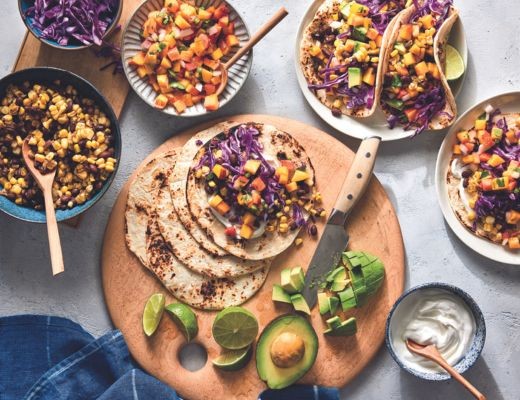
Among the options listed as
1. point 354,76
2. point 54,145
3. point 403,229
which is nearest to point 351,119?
point 354,76

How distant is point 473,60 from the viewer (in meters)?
5.21

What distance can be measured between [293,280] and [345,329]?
512 millimetres

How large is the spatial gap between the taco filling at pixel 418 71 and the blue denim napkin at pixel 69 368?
6.96ft

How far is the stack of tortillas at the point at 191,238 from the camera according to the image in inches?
193

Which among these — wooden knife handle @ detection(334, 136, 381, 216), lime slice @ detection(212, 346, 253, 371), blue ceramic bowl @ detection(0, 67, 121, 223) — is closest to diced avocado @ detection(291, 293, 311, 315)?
lime slice @ detection(212, 346, 253, 371)

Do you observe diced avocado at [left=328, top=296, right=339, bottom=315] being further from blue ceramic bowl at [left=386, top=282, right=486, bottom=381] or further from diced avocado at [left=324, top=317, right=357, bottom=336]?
blue ceramic bowl at [left=386, top=282, right=486, bottom=381]

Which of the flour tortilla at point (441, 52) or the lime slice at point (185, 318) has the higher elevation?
the flour tortilla at point (441, 52)

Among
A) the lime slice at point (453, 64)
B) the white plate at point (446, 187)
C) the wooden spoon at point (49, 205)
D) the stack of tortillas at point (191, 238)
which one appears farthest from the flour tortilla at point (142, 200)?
the lime slice at point (453, 64)

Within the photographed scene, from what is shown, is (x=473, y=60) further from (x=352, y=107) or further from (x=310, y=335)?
(x=310, y=335)

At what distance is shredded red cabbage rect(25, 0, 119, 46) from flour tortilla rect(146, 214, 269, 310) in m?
1.37

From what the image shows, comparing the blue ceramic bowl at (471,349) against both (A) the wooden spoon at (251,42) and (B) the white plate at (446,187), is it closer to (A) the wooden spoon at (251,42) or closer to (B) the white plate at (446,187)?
(B) the white plate at (446,187)

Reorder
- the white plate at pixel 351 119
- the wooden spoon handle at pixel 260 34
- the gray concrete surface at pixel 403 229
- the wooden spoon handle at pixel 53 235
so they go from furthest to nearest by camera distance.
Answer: the gray concrete surface at pixel 403 229 → the white plate at pixel 351 119 → the wooden spoon handle at pixel 260 34 → the wooden spoon handle at pixel 53 235

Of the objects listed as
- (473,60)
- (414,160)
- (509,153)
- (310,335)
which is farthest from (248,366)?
(473,60)

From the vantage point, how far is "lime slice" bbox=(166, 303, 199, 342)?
4.84 meters
